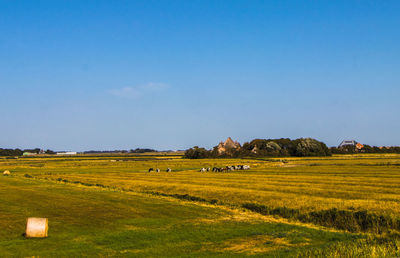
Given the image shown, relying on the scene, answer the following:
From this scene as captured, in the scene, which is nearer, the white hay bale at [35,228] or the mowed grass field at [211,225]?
the mowed grass field at [211,225]

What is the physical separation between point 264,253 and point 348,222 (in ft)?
32.4

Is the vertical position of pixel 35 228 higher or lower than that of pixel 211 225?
higher

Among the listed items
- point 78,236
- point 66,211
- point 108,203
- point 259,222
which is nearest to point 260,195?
point 259,222

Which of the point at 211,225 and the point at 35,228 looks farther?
the point at 211,225

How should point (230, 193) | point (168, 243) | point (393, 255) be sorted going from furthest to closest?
point (230, 193)
point (168, 243)
point (393, 255)

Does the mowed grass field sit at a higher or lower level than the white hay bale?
lower

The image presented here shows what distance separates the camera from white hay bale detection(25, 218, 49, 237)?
19141mm

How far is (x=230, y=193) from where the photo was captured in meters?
37.8

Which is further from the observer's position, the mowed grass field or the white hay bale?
the white hay bale

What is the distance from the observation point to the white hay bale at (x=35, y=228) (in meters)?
Answer: 19.1

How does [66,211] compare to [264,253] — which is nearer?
[264,253]

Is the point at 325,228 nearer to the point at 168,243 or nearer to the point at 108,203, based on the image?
the point at 168,243

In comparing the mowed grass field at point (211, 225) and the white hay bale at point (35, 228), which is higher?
the white hay bale at point (35, 228)

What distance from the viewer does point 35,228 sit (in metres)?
19.2
